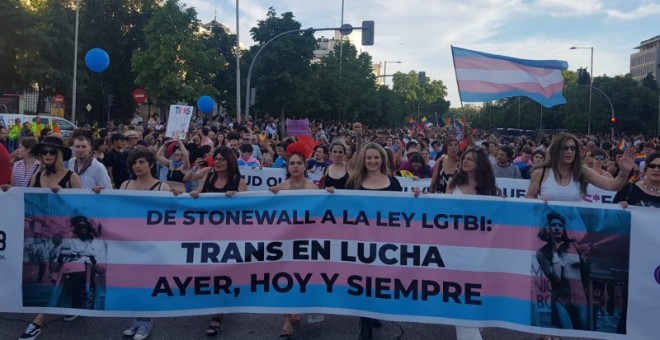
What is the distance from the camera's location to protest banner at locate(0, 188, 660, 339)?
4.86 m

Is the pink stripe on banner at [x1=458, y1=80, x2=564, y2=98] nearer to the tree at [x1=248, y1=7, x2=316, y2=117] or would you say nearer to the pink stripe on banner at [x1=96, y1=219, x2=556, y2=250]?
the pink stripe on banner at [x1=96, y1=219, x2=556, y2=250]

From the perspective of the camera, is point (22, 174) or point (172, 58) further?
point (172, 58)

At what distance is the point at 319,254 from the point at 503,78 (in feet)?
14.1

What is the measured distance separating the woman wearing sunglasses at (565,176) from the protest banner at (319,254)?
1.36ft

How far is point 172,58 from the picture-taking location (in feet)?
124

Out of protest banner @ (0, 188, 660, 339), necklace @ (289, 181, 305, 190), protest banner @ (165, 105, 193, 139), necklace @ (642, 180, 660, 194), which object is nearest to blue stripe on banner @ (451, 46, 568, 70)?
necklace @ (642, 180, 660, 194)

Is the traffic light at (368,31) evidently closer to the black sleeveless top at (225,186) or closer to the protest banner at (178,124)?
the protest banner at (178,124)

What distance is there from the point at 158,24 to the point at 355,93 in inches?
576

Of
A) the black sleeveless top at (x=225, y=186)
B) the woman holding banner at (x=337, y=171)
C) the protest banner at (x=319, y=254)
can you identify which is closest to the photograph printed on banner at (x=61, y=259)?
the protest banner at (x=319, y=254)

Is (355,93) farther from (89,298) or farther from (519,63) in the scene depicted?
(89,298)

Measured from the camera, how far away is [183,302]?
16.7ft

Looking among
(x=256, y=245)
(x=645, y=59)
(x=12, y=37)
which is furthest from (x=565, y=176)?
(x=645, y=59)

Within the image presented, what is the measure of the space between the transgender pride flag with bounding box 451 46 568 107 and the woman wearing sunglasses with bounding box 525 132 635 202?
254 cm

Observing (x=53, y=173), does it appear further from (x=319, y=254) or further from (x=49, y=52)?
(x=49, y=52)
